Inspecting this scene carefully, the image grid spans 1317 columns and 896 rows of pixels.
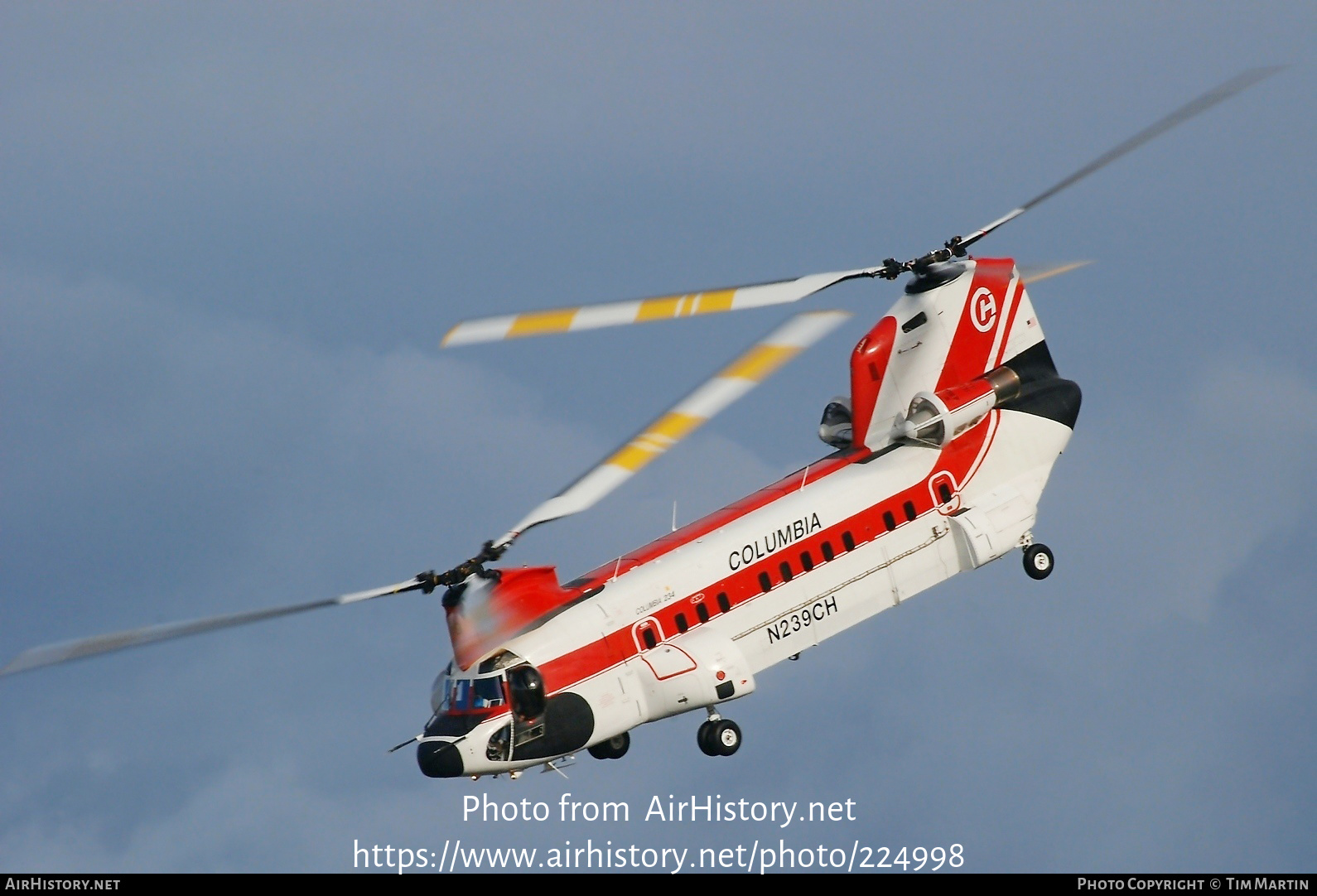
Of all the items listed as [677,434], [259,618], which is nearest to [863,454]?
[677,434]

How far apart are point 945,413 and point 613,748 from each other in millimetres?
9837

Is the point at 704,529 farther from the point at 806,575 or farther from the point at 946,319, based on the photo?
the point at 946,319

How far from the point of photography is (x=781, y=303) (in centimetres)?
4062

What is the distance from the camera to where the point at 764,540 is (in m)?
41.5

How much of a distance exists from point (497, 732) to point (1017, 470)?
1308cm

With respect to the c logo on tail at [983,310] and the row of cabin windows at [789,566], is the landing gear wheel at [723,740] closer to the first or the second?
the row of cabin windows at [789,566]

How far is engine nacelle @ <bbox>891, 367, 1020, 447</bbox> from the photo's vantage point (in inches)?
1709

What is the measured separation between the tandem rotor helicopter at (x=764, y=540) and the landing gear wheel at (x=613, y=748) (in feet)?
0.15

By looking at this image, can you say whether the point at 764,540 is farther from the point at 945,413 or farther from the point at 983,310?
the point at 983,310

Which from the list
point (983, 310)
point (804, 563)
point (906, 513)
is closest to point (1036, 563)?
point (906, 513)

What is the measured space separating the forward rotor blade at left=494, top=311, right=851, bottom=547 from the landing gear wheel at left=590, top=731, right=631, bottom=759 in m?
5.50

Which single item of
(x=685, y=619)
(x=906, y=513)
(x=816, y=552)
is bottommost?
(x=685, y=619)

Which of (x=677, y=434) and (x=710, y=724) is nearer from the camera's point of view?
(x=677, y=434)

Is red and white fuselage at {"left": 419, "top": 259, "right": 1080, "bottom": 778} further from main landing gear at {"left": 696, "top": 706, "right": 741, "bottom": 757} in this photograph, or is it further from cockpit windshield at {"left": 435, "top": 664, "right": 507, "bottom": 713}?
main landing gear at {"left": 696, "top": 706, "right": 741, "bottom": 757}
